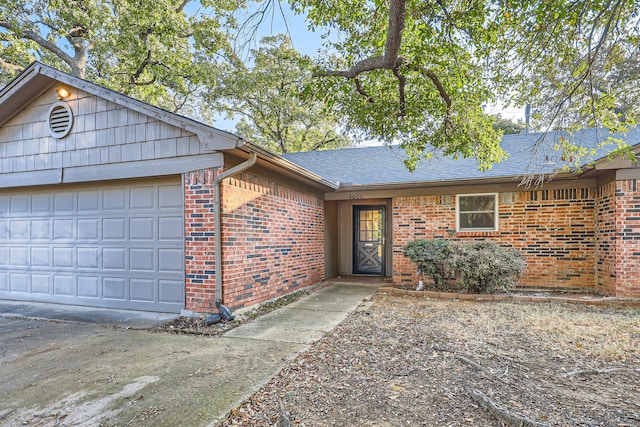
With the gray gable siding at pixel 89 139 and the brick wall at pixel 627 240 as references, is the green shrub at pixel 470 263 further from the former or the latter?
the gray gable siding at pixel 89 139

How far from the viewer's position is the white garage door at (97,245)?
5.60 metres

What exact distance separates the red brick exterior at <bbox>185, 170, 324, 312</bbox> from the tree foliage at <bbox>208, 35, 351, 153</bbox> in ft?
28.9

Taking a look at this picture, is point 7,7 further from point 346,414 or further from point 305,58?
point 346,414

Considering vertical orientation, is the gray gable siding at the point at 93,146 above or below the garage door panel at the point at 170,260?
above

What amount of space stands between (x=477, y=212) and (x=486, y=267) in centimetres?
198

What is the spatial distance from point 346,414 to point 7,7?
16.9 metres

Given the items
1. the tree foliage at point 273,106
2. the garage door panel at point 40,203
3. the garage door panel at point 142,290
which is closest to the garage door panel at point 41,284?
the garage door panel at point 40,203

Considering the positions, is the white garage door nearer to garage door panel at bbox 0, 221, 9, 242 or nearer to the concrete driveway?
garage door panel at bbox 0, 221, 9, 242

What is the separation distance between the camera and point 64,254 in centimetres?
638

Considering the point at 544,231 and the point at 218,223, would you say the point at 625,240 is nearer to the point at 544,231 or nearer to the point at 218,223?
the point at 544,231

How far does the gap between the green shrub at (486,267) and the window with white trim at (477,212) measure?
110cm

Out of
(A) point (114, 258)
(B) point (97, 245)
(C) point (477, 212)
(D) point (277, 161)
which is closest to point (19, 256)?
(B) point (97, 245)

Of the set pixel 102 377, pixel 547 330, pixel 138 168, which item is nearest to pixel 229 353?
pixel 102 377

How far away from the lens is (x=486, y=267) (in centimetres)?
660
